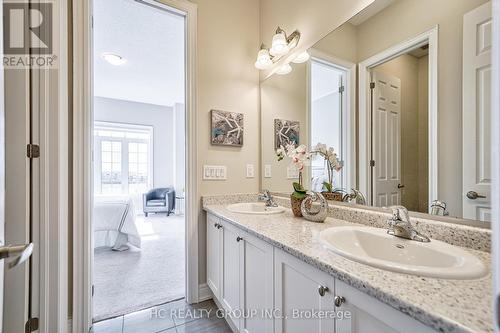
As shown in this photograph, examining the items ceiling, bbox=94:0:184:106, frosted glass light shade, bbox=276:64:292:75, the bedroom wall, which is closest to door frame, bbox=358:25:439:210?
frosted glass light shade, bbox=276:64:292:75

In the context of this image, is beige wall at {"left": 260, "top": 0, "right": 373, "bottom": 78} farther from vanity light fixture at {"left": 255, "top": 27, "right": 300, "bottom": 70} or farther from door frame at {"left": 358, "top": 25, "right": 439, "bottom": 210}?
door frame at {"left": 358, "top": 25, "right": 439, "bottom": 210}

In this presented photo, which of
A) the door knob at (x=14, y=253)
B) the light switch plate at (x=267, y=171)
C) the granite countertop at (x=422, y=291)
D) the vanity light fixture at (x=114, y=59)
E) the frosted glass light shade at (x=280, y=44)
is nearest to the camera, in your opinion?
the granite countertop at (x=422, y=291)

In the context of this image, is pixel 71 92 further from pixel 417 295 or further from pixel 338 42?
pixel 417 295

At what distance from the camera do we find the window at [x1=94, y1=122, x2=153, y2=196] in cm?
554

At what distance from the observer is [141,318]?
1669mm

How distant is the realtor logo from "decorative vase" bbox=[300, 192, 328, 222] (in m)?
1.60

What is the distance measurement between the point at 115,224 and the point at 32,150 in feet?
7.29

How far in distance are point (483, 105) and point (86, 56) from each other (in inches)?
84.8

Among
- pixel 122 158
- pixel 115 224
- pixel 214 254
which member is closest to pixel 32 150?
pixel 214 254

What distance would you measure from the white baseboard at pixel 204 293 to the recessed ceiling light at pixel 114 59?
3.35 m

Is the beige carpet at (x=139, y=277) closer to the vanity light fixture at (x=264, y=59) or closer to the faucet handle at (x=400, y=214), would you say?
the faucet handle at (x=400, y=214)

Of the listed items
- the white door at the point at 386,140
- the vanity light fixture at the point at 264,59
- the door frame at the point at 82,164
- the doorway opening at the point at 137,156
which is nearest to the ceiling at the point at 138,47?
the doorway opening at the point at 137,156

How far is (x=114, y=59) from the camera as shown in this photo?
11.1ft

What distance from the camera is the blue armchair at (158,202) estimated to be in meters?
5.43
